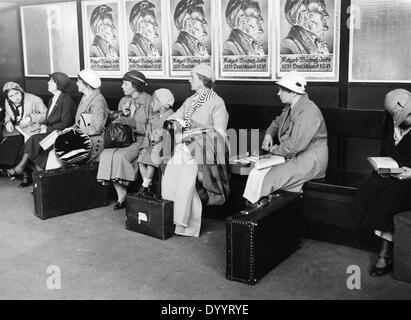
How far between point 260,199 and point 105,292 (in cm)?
161

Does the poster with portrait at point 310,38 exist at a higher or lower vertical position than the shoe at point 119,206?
higher

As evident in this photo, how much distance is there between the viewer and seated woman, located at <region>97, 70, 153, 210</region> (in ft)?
20.2

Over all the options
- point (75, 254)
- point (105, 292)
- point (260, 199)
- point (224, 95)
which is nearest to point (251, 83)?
point (224, 95)

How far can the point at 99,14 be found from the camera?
7781mm

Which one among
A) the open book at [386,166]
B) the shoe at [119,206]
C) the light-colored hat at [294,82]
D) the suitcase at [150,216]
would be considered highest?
the light-colored hat at [294,82]

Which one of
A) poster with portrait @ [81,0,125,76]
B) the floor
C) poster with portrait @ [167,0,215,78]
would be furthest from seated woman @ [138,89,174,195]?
poster with portrait @ [81,0,125,76]

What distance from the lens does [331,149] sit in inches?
229

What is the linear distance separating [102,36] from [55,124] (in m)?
1.56

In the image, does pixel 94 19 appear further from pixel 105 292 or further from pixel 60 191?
pixel 105 292

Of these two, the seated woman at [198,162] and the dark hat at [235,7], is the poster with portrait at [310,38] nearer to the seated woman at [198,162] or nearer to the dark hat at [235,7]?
the dark hat at [235,7]

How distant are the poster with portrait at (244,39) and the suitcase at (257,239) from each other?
2.22 meters

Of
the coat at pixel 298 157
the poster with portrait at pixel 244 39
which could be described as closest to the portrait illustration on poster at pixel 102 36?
A: the poster with portrait at pixel 244 39

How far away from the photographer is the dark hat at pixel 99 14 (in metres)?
7.66

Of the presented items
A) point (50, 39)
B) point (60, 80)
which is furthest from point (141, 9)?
A: point (50, 39)
